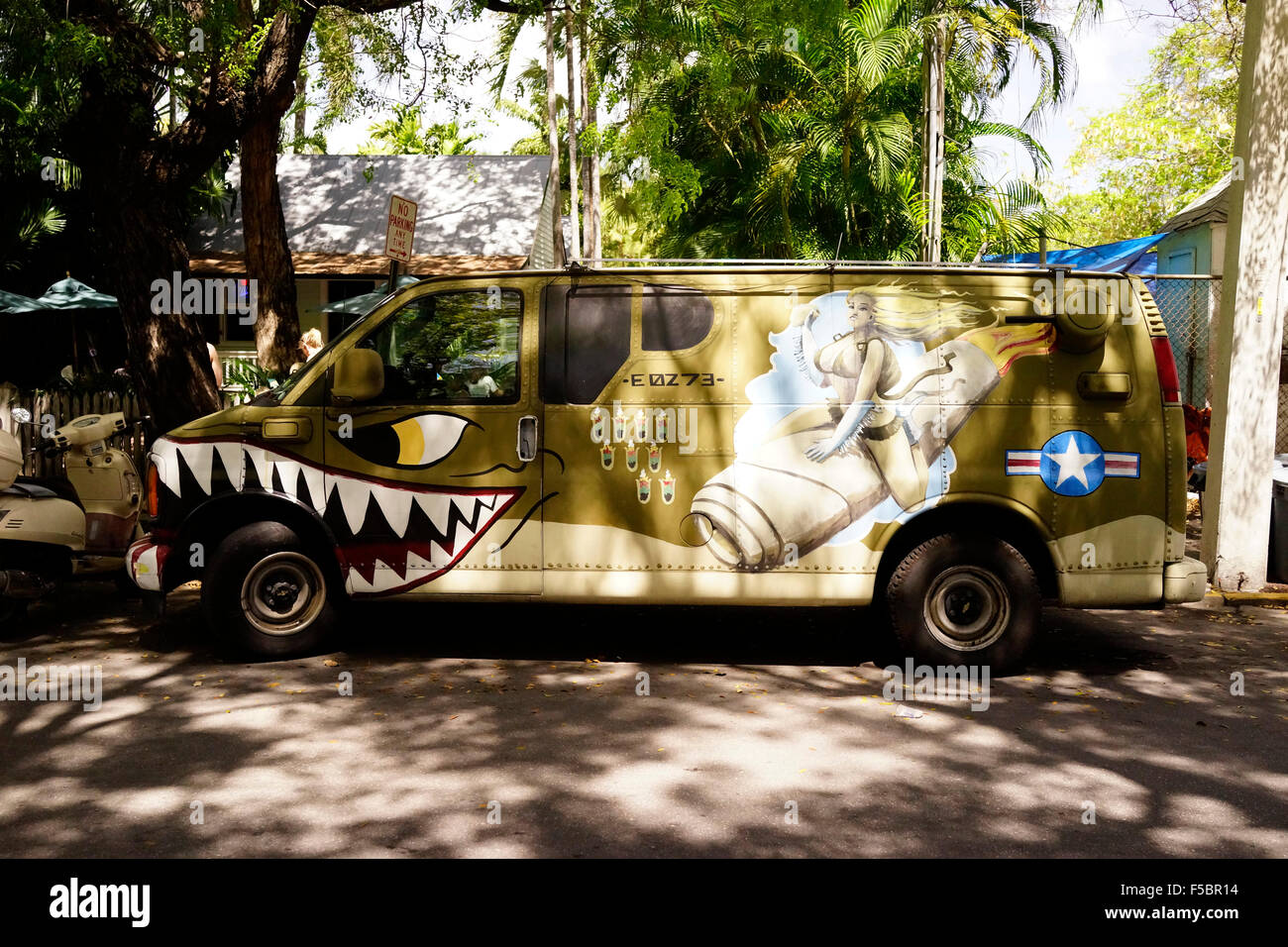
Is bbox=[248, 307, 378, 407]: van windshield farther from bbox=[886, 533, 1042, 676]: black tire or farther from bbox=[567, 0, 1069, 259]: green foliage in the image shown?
bbox=[567, 0, 1069, 259]: green foliage

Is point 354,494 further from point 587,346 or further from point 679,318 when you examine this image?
point 679,318

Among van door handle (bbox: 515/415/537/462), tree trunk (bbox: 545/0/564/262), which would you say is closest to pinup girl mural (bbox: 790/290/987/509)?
van door handle (bbox: 515/415/537/462)

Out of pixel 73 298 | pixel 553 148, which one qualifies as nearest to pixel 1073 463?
pixel 73 298

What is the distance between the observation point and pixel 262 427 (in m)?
7.11

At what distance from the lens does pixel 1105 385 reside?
6871mm

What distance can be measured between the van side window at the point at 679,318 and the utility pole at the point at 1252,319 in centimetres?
503

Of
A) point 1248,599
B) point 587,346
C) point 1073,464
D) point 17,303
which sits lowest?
point 1248,599

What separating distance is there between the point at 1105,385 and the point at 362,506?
14.4 feet

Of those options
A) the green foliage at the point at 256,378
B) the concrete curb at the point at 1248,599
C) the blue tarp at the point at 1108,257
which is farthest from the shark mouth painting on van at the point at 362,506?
the blue tarp at the point at 1108,257

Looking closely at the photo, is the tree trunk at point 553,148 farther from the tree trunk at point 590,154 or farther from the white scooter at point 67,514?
the white scooter at point 67,514

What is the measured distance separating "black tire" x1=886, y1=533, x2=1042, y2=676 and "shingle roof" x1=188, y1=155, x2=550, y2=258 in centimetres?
1548

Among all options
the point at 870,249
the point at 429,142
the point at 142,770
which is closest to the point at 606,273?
the point at 142,770

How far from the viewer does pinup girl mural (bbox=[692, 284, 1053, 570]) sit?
691 centimetres

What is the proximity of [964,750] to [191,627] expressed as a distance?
213 inches
